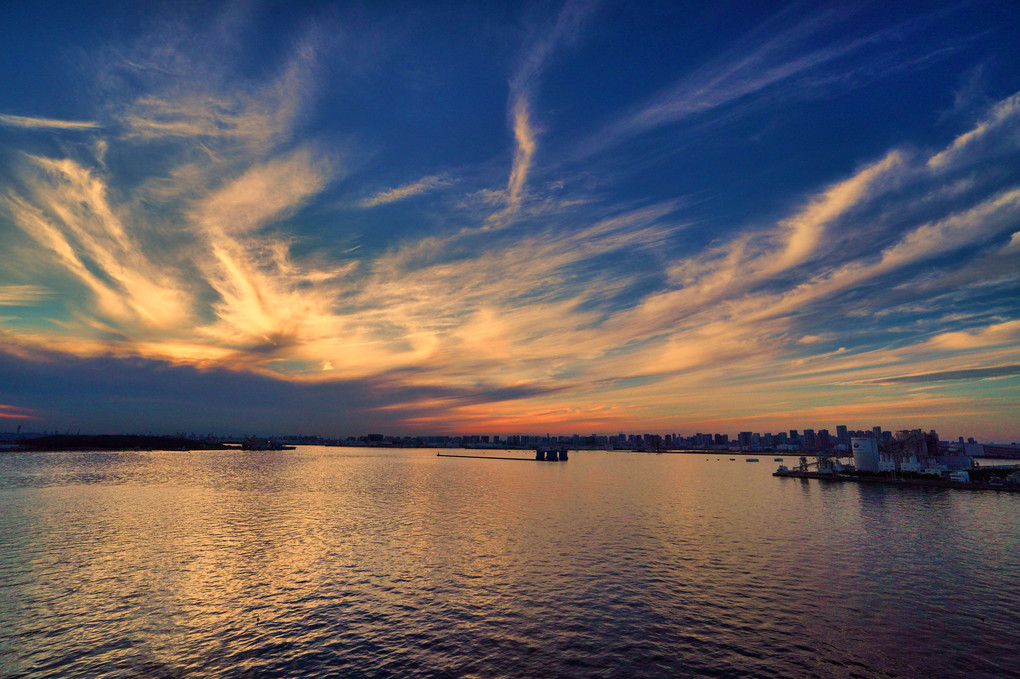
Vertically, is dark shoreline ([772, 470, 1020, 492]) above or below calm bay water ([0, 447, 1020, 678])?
below

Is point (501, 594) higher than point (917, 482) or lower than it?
higher

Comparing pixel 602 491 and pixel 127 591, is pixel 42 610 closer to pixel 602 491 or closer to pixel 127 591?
pixel 127 591

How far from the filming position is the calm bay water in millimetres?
28438

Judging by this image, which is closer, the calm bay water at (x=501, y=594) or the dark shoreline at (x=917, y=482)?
the calm bay water at (x=501, y=594)

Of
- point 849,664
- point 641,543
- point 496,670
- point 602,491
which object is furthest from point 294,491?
point 849,664

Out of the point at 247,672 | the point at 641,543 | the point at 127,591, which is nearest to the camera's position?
the point at 247,672

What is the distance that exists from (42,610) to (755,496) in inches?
5232

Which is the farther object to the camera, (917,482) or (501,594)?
(917,482)

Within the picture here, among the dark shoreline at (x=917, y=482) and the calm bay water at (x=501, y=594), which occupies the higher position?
the calm bay water at (x=501, y=594)

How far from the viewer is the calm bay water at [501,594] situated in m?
28.4

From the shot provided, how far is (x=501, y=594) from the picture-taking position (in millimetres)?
40219

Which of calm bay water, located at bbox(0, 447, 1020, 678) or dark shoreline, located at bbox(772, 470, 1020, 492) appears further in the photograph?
dark shoreline, located at bbox(772, 470, 1020, 492)

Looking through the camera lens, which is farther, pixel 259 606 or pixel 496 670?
pixel 259 606

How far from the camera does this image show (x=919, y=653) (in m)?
29.6
